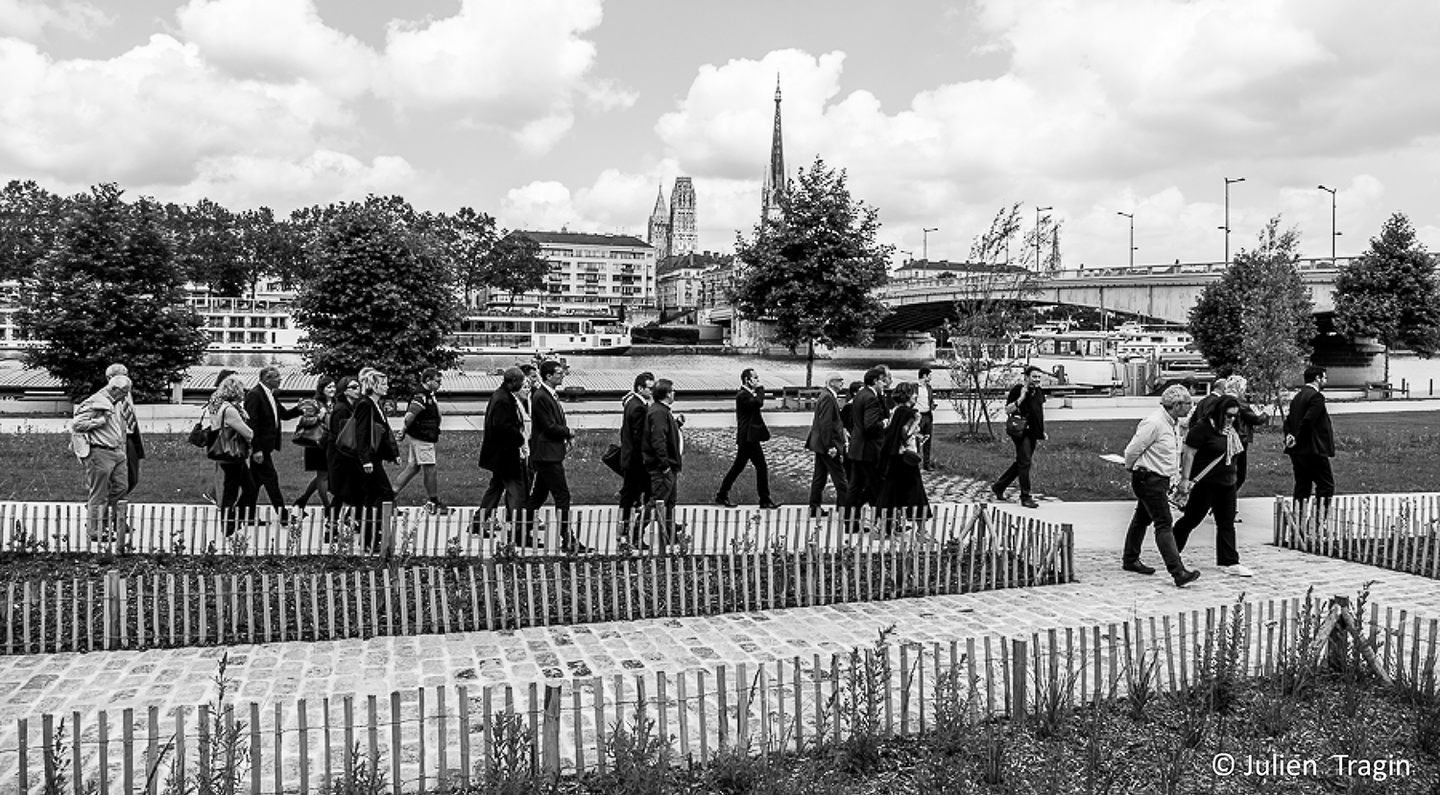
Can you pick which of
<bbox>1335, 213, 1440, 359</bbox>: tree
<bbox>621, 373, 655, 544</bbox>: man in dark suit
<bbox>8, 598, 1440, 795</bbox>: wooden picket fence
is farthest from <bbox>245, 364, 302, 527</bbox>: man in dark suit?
<bbox>1335, 213, 1440, 359</bbox>: tree

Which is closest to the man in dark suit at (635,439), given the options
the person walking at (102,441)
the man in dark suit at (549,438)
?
the man in dark suit at (549,438)

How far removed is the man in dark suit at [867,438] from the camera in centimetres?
1256

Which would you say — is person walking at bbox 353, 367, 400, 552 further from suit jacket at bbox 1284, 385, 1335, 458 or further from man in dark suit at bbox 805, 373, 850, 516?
suit jacket at bbox 1284, 385, 1335, 458

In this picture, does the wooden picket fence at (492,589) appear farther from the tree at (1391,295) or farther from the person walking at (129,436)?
the tree at (1391,295)

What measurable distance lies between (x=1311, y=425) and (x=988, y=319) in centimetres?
1345

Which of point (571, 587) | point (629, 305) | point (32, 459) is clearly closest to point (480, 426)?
point (32, 459)

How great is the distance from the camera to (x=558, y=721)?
5316 millimetres

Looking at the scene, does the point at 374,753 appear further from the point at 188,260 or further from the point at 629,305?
the point at 629,305

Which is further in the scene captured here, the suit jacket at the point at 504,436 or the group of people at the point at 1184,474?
the suit jacket at the point at 504,436

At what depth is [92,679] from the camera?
729cm

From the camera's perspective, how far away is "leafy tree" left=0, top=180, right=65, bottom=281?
8194cm

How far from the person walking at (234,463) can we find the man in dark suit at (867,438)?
6.86m

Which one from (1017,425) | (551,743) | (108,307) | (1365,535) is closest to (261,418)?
(551,743)

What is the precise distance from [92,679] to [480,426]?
21.7 m
